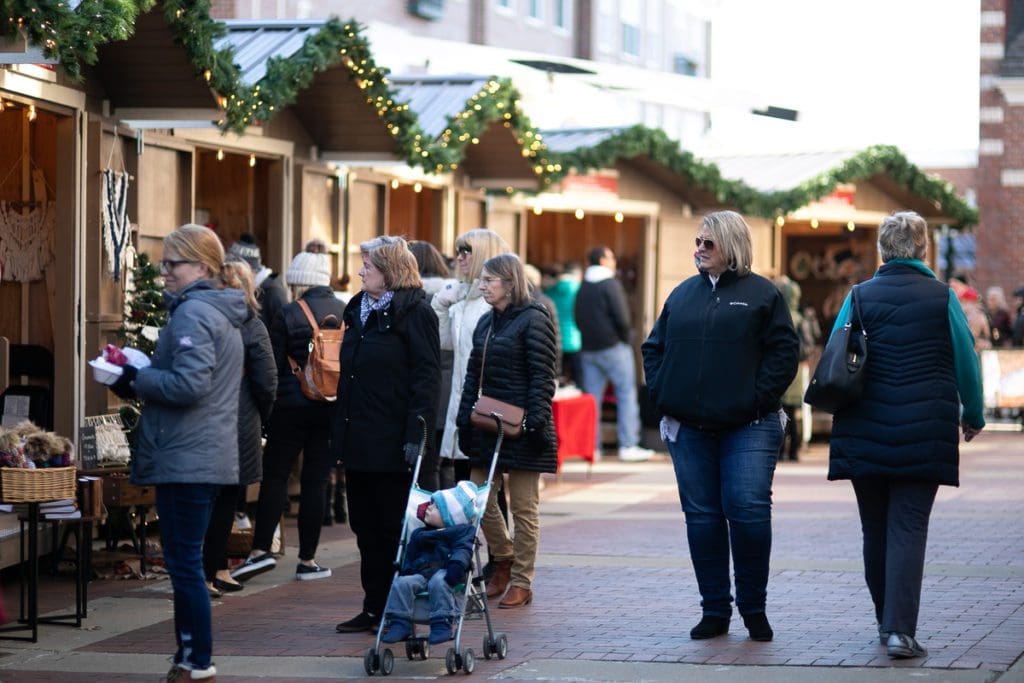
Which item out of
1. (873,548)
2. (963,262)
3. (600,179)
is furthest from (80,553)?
(963,262)

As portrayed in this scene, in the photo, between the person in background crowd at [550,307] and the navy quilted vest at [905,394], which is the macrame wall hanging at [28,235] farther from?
the navy quilted vest at [905,394]

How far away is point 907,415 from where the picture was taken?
297 inches

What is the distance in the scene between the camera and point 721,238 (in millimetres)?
7980

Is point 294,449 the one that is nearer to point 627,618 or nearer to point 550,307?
point 550,307

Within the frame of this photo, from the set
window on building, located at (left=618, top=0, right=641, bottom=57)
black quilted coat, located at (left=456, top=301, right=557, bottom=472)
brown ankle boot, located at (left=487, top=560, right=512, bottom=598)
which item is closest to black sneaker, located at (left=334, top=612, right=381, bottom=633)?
black quilted coat, located at (left=456, top=301, right=557, bottom=472)

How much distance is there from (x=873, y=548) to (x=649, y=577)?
2540 mm

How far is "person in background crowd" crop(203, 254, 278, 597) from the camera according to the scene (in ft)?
30.0

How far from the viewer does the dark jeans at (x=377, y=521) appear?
8328 millimetres

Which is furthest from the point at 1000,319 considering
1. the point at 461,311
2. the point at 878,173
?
the point at 461,311

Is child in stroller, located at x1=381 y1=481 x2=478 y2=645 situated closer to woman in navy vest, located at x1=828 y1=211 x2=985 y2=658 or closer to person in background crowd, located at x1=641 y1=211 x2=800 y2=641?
person in background crowd, located at x1=641 y1=211 x2=800 y2=641

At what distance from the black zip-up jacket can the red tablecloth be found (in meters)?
7.23

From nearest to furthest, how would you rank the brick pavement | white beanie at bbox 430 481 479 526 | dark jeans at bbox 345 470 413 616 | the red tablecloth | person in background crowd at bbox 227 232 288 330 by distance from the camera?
1. the brick pavement
2. white beanie at bbox 430 481 479 526
3. dark jeans at bbox 345 470 413 616
4. person in background crowd at bbox 227 232 288 330
5. the red tablecloth

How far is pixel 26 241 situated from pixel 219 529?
116 inches

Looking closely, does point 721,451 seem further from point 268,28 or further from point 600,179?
point 600,179
